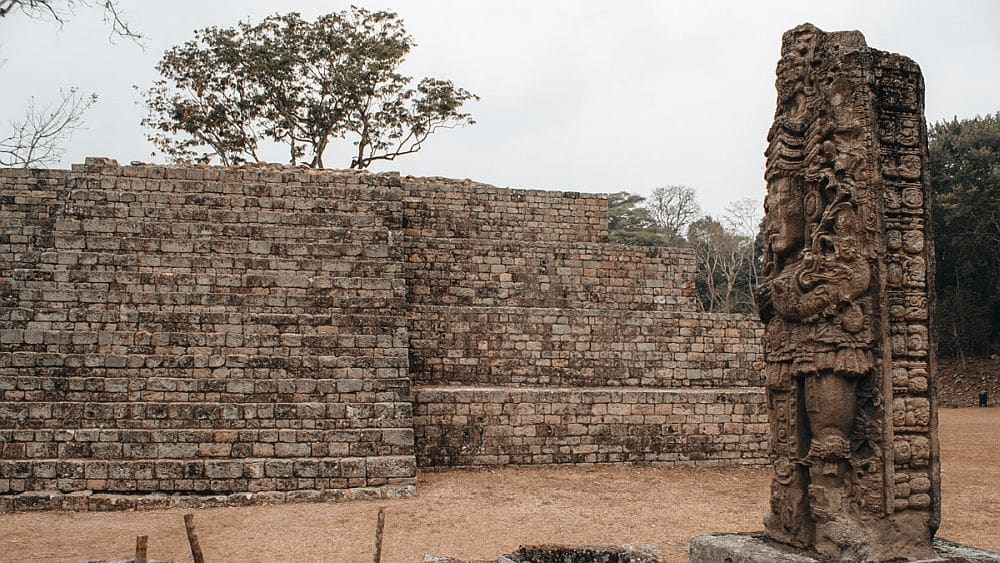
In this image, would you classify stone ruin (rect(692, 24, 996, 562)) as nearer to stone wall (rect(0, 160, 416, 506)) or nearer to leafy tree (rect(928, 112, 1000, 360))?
stone wall (rect(0, 160, 416, 506))

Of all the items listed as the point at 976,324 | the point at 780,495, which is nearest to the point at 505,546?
the point at 780,495

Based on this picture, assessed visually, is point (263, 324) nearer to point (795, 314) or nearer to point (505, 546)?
point (505, 546)

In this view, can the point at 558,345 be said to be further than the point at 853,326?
Yes

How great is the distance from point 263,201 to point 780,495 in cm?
953

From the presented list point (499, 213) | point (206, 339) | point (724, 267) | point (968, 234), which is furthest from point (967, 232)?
point (206, 339)

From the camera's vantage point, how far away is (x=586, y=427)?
11570mm

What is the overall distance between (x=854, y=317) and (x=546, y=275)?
32.9 ft

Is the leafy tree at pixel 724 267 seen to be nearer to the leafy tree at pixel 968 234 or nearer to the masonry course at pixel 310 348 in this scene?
the leafy tree at pixel 968 234

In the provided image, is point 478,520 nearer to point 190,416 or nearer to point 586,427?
point 586,427

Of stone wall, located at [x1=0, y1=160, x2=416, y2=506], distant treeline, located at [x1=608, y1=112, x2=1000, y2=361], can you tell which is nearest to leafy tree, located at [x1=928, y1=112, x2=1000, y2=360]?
distant treeline, located at [x1=608, y1=112, x2=1000, y2=361]

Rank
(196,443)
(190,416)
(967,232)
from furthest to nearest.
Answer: (967,232), (190,416), (196,443)

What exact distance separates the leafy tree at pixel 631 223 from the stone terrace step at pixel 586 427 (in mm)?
21666

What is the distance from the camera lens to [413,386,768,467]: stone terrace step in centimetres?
1123

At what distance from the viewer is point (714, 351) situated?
13.5 m
